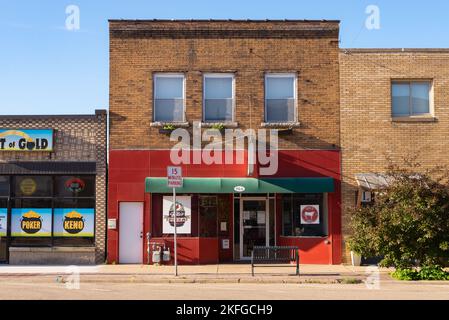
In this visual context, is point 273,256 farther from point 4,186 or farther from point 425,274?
point 4,186

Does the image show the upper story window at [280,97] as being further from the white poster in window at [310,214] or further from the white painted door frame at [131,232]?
the white painted door frame at [131,232]

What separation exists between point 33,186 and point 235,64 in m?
7.85

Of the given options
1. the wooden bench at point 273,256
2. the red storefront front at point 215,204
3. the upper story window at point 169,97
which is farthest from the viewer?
the upper story window at point 169,97

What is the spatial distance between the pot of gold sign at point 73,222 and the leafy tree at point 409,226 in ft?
29.6

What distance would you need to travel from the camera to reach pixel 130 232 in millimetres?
20531

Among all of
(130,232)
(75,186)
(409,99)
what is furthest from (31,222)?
(409,99)

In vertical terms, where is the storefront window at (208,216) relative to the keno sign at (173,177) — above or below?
below

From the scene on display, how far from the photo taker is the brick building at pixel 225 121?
2052cm

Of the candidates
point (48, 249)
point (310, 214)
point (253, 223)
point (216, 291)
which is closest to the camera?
point (216, 291)

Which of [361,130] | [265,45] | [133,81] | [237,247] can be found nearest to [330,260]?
[237,247]

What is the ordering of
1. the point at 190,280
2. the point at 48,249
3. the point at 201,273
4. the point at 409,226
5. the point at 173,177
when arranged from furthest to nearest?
1. the point at 48,249
2. the point at 201,273
3. the point at 173,177
4. the point at 190,280
5. the point at 409,226

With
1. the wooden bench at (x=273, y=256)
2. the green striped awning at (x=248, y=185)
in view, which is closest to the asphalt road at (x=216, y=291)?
the wooden bench at (x=273, y=256)

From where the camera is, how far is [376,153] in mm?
20703

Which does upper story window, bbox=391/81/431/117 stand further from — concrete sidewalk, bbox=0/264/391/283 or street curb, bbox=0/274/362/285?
street curb, bbox=0/274/362/285
